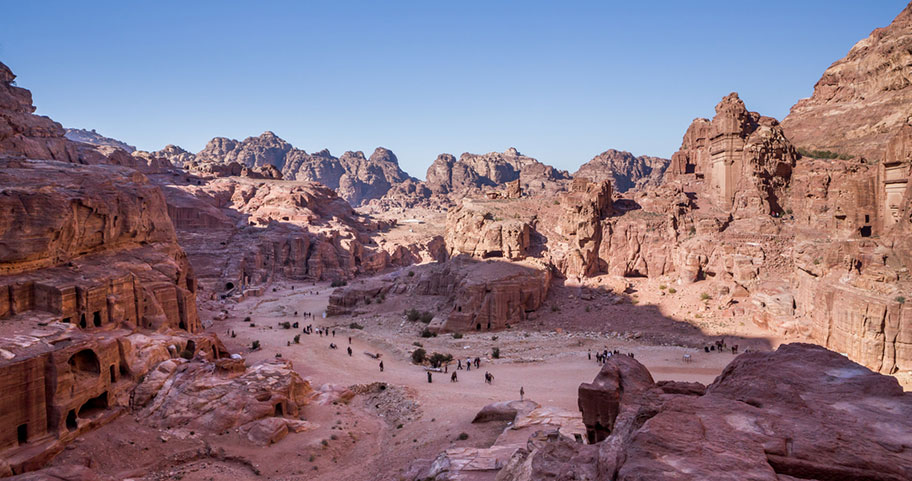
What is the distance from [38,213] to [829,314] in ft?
113

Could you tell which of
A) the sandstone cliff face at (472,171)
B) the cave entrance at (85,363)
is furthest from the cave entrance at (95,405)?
the sandstone cliff face at (472,171)

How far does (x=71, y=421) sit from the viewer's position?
14945mm

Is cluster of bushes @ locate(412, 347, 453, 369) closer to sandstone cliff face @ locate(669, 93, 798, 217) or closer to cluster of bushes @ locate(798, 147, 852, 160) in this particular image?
sandstone cliff face @ locate(669, 93, 798, 217)

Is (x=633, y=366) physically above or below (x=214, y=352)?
above

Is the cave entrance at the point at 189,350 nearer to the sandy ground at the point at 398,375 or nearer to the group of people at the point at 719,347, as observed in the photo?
the sandy ground at the point at 398,375

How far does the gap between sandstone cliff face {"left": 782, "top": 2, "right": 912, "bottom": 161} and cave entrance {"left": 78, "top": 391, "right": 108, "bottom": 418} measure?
157 feet

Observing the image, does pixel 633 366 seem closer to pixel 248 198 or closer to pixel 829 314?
pixel 829 314

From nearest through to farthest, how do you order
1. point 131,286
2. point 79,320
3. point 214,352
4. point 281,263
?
point 79,320
point 131,286
point 214,352
point 281,263

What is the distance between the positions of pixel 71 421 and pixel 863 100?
56.5 meters

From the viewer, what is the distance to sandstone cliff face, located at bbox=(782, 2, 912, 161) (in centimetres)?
3675

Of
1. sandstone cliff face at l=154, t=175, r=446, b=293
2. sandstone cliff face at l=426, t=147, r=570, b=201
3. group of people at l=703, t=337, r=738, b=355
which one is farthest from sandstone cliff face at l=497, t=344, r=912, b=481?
sandstone cliff face at l=426, t=147, r=570, b=201

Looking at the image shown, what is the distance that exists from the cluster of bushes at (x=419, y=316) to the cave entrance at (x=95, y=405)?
22.3m

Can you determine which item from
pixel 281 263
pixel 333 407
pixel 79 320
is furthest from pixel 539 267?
pixel 281 263

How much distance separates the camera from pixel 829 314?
22391mm
